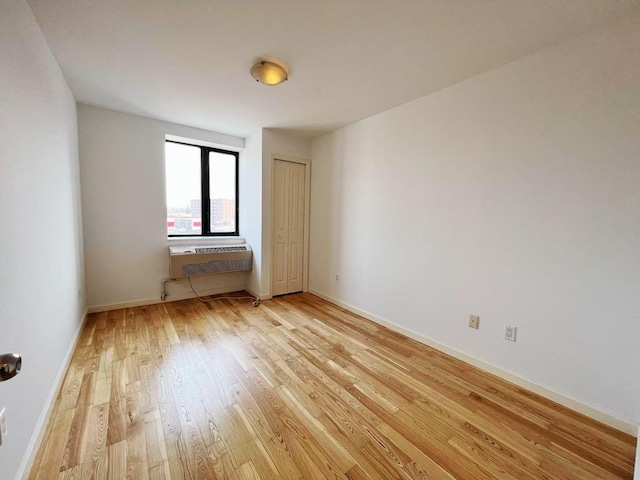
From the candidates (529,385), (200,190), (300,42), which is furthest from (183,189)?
(529,385)

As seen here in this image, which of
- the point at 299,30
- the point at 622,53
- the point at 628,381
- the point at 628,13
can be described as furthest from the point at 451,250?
the point at 299,30

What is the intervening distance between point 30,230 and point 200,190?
2538 millimetres

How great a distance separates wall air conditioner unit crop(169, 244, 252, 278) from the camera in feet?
10.9

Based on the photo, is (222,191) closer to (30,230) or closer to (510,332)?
(30,230)

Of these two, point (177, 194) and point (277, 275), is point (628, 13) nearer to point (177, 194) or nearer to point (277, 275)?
point (277, 275)

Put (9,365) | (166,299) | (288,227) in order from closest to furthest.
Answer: (9,365) → (166,299) → (288,227)

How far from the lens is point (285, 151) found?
3.68 m

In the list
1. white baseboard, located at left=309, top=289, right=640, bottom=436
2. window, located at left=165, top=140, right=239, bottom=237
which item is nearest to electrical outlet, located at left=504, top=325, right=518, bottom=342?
white baseboard, located at left=309, top=289, right=640, bottom=436

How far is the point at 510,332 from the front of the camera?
1.94m

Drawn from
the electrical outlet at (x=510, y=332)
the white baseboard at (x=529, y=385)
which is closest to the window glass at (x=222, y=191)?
the white baseboard at (x=529, y=385)

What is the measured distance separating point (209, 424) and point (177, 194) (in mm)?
3061

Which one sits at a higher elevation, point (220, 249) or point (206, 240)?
point (206, 240)

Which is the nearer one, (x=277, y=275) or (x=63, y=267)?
(x=63, y=267)

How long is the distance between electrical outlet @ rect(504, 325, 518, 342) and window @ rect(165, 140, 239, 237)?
3676mm
